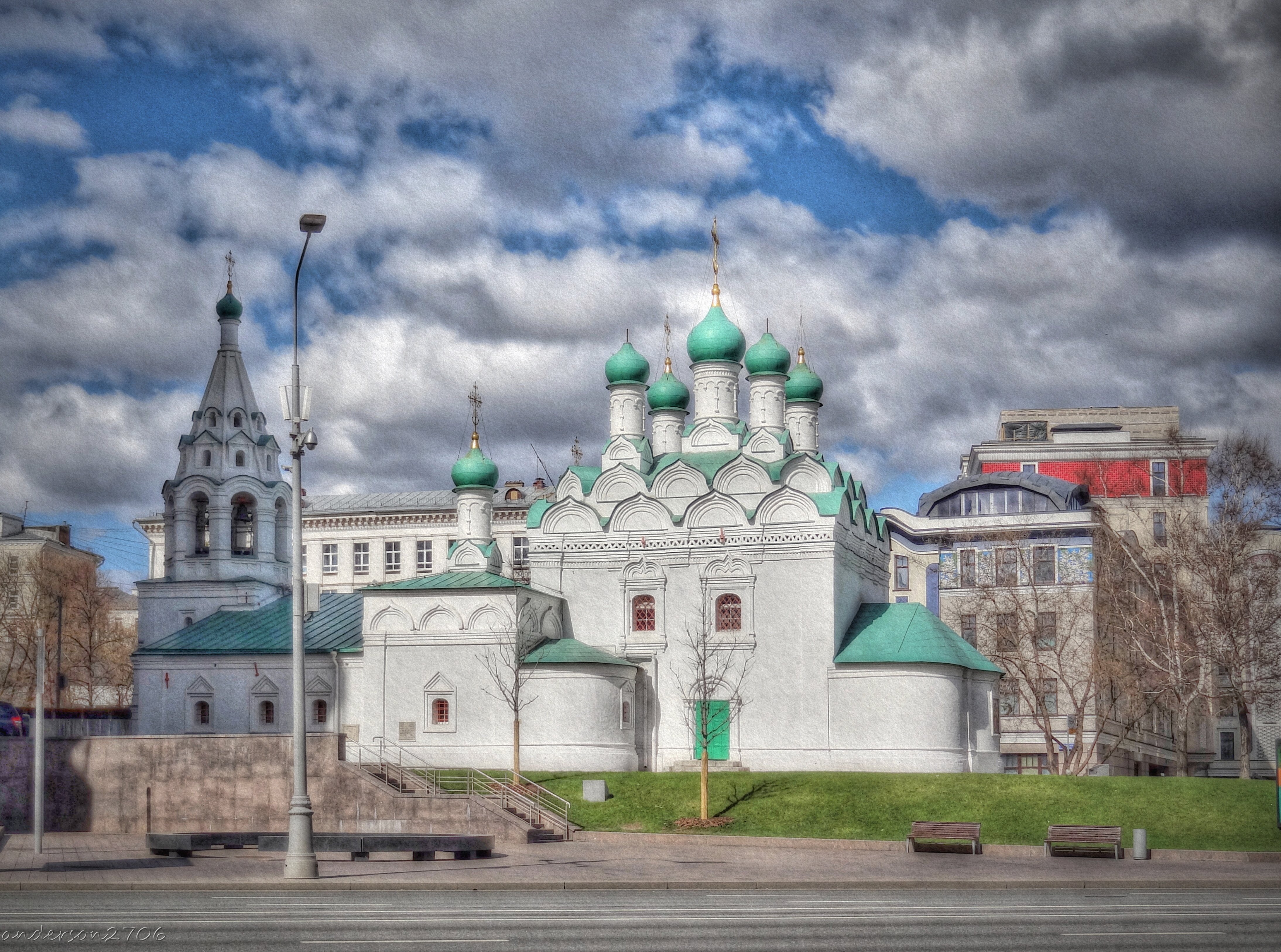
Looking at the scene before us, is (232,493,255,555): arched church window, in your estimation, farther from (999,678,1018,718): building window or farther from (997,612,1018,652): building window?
(999,678,1018,718): building window

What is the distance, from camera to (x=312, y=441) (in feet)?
77.6

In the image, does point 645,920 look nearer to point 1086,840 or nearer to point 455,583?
point 1086,840

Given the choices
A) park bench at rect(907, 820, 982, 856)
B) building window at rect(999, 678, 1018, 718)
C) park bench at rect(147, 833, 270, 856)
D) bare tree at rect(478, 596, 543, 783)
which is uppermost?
bare tree at rect(478, 596, 543, 783)

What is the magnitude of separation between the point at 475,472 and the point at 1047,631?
1939cm

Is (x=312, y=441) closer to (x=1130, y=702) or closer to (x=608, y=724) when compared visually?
(x=608, y=724)

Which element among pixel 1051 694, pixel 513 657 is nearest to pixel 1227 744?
pixel 1051 694

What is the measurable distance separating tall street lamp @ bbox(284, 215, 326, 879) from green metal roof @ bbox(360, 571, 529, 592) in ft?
62.0

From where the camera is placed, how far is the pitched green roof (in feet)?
134

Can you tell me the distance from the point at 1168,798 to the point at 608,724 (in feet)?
48.9

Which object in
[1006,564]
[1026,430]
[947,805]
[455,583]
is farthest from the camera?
[1026,430]

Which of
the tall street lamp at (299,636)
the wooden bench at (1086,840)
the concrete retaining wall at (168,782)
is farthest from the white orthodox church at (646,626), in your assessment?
the tall street lamp at (299,636)

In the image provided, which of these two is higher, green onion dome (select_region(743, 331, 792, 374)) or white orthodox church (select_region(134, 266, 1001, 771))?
green onion dome (select_region(743, 331, 792, 374))

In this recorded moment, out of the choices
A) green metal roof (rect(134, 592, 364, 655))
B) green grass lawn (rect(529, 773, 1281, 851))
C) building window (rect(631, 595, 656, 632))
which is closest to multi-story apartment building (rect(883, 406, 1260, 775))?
green grass lawn (rect(529, 773, 1281, 851))

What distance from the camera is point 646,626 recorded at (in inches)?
1724
